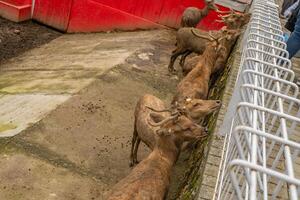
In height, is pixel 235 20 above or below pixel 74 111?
above

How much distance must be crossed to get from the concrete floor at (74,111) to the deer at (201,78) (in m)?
1.17

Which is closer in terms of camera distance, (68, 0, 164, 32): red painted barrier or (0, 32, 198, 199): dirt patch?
(0, 32, 198, 199): dirt patch

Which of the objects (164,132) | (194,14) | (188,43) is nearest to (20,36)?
(194,14)

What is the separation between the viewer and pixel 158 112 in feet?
19.1

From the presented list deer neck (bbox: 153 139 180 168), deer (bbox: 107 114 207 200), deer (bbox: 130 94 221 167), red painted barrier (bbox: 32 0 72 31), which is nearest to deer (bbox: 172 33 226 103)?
deer (bbox: 130 94 221 167)

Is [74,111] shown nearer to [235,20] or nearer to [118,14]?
[235,20]

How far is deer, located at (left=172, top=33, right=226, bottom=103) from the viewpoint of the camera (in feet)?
22.8

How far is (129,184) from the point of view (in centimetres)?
450

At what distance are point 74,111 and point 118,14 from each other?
22.8 ft

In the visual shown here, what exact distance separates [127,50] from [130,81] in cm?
236

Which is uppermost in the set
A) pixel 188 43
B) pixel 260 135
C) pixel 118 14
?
pixel 260 135

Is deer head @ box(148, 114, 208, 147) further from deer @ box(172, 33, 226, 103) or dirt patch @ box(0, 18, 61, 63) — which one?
dirt patch @ box(0, 18, 61, 63)

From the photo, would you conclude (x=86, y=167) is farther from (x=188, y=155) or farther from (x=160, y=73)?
(x=160, y=73)

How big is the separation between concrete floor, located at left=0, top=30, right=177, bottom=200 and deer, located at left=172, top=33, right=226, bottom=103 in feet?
3.83
